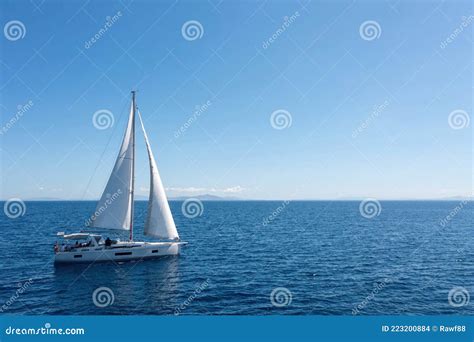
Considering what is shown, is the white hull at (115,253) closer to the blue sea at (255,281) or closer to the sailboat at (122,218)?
the sailboat at (122,218)

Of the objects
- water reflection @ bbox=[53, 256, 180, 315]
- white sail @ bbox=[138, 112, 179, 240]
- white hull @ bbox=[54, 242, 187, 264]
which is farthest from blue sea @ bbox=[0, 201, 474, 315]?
white sail @ bbox=[138, 112, 179, 240]

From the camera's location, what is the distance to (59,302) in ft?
84.8

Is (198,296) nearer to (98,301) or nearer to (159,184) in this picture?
(98,301)

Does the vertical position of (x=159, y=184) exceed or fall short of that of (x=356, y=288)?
it exceeds it

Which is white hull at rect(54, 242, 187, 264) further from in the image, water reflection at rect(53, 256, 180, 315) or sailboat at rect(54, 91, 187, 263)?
water reflection at rect(53, 256, 180, 315)

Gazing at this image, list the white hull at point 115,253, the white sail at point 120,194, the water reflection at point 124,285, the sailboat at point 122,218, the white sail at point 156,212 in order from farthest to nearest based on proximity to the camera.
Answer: the white sail at point 156,212 → the white sail at point 120,194 → the sailboat at point 122,218 → the white hull at point 115,253 → the water reflection at point 124,285

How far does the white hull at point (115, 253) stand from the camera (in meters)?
37.5

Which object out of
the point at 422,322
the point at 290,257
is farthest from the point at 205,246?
the point at 422,322

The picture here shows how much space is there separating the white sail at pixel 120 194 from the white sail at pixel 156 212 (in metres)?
2.44

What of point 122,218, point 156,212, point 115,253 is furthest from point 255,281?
point 122,218

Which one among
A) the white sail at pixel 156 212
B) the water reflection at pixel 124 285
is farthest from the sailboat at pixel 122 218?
the water reflection at pixel 124 285

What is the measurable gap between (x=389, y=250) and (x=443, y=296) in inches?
783

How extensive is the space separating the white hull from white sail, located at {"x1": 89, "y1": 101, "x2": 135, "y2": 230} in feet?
8.43

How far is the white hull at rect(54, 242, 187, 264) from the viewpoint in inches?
1475
